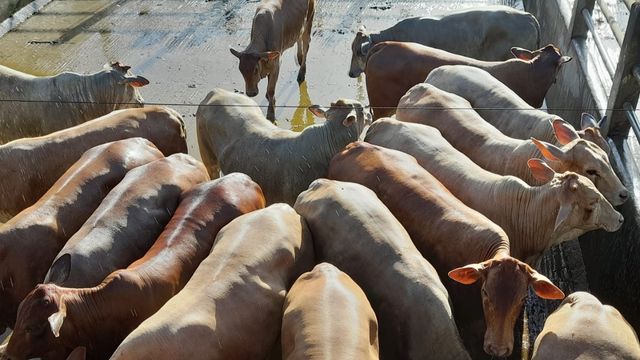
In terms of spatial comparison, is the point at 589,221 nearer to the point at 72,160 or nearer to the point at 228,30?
the point at 72,160

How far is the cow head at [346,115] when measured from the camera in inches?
322

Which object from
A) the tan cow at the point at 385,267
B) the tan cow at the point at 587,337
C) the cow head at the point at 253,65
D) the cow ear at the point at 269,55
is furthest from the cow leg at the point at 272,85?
the tan cow at the point at 587,337

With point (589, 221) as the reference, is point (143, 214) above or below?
above

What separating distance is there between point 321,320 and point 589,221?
2.56 meters

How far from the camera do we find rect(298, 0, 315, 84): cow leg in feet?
38.7

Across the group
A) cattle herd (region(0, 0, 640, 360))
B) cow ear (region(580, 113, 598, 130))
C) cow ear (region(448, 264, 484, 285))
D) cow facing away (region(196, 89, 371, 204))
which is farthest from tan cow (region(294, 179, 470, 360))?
cow ear (region(580, 113, 598, 130))

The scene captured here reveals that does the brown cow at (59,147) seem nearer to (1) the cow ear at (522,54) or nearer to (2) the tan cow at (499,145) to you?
(2) the tan cow at (499,145)

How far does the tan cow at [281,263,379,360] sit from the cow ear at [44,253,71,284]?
63.7 inches

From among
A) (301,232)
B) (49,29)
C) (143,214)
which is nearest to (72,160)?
(143,214)

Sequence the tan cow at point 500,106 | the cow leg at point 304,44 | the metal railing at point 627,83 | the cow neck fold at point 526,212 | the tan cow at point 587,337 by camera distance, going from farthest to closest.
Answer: the cow leg at point 304,44, the tan cow at point 500,106, the metal railing at point 627,83, the cow neck fold at point 526,212, the tan cow at point 587,337

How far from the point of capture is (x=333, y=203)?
6.51 m

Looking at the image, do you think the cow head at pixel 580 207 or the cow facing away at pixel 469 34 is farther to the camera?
the cow facing away at pixel 469 34

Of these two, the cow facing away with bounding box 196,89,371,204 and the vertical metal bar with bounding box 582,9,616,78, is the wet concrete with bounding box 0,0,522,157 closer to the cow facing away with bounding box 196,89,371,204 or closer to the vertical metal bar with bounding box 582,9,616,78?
the cow facing away with bounding box 196,89,371,204

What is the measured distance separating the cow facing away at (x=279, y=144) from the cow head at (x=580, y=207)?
245 cm
